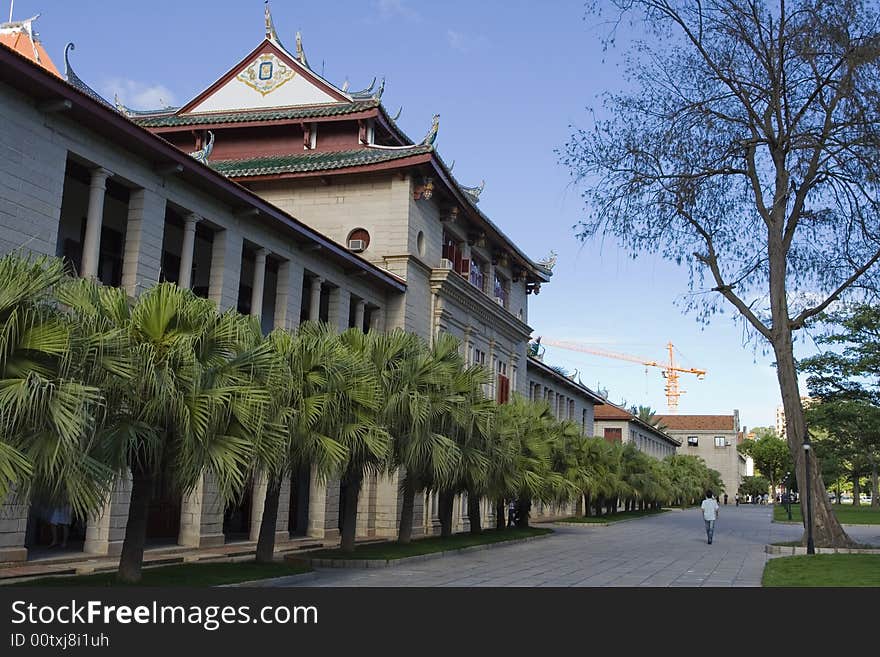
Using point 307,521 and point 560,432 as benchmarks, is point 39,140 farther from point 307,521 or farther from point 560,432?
point 560,432

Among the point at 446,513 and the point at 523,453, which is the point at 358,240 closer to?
the point at 523,453

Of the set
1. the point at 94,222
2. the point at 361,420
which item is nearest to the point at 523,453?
the point at 361,420

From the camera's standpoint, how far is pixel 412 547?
2334 cm

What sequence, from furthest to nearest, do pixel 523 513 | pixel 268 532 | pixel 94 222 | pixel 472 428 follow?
pixel 523 513
pixel 472 428
pixel 94 222
pixel 268 532

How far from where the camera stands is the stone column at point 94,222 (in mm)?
18438

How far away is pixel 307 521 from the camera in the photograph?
2905cm

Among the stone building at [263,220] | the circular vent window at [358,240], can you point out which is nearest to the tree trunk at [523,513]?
the stone building at [263,220]

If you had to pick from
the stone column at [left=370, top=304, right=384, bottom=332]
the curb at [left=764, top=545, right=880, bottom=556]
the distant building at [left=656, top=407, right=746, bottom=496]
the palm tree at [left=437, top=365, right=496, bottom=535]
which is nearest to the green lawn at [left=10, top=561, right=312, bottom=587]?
the palm tree at [left=437, top=365, right=496, bottom=535]

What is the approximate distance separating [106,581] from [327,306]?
18.1 metres

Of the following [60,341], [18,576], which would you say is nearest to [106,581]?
[18,576]

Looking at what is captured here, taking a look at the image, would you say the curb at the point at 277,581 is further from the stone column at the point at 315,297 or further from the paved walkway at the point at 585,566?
the stone column at the point at 315,297

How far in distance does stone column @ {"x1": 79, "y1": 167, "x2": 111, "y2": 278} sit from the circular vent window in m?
13.6

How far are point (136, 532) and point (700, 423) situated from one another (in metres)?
130

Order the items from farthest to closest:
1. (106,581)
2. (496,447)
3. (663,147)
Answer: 1. (663,147)
2. (496,447)
3. (106,581)
